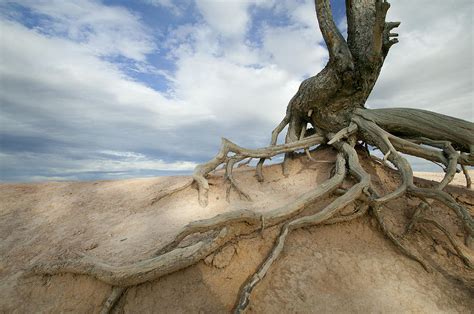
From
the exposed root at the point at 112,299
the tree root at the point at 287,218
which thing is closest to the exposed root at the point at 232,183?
the tree root at the point at 287,218

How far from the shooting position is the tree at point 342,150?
2.97m

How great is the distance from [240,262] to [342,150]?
3.24 metres

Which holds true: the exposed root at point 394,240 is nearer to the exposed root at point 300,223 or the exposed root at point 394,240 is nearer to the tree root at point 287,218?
the tree root at point 287,218

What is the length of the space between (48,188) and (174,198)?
3.37 metres

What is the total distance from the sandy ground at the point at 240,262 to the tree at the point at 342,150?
0.48ft

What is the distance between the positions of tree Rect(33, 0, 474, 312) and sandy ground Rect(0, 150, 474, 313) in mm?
146

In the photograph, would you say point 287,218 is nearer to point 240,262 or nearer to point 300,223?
point 300,223

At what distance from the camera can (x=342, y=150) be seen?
5.25 metres

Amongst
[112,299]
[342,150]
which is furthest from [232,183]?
[112,299]

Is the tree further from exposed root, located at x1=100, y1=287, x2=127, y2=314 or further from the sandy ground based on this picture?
the sandy ground

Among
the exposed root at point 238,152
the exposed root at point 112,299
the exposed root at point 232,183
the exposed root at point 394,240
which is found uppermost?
the exposed root at point 238,152

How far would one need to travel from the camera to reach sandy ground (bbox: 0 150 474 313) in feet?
9.09

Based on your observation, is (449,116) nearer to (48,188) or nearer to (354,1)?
(354,1)

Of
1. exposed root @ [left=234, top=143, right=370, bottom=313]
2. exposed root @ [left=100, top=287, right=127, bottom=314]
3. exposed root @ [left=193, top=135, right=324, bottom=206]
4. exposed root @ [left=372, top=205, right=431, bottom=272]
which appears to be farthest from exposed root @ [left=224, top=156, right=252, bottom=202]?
exposed root @ [left=100, top=287, right=127, bottom=314]
